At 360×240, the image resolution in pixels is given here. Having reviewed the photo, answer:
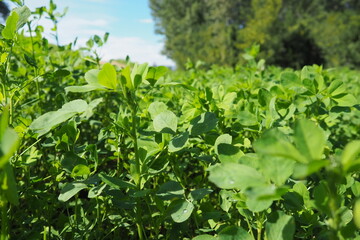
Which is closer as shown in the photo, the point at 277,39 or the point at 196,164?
the point at 196,164

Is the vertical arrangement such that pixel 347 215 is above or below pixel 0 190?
below

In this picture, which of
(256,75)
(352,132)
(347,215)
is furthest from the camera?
(256,75)

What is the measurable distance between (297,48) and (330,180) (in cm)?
2651

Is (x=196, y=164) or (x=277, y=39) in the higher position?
(x=277, y=39)

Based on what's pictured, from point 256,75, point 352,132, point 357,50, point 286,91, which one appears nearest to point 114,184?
point 286,91

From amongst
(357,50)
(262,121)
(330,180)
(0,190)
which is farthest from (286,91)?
(357,50)

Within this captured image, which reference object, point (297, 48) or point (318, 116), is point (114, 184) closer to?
point (318, 116)

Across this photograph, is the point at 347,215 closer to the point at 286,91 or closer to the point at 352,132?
the point at 286,91

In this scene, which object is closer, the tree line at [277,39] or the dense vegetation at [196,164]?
the dense vegetation at [196,164]

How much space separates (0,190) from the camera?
0.54 m

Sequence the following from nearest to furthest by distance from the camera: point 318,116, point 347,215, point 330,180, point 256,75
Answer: point 330,180
point 347,215
point 318,116
point 256,75

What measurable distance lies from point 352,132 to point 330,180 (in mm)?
1649

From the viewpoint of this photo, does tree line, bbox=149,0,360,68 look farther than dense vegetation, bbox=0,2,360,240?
Yes

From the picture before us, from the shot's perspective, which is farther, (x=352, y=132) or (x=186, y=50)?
(x=186, y=50)
